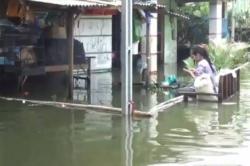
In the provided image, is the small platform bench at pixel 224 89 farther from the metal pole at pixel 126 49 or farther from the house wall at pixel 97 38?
the house wall at pixel 97 38

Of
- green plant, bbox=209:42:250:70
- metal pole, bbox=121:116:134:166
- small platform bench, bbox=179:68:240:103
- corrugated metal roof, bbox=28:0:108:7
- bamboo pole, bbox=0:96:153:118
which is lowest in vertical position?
metal pole, bbox=121:116:134:166

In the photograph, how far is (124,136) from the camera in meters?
9.66

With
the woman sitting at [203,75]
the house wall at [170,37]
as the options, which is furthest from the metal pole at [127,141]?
the house wall at [170,37]

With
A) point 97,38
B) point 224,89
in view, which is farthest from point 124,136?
point 97,38

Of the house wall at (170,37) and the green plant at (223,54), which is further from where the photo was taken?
the house wall at (170,37)

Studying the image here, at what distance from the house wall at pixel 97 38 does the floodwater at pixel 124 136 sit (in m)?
8.37

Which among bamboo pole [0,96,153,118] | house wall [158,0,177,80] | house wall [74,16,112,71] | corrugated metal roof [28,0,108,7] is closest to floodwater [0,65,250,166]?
bamboo pole [0,96,153,118]

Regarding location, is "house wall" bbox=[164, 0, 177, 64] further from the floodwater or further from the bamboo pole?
the bamboo pole

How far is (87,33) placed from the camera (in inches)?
856

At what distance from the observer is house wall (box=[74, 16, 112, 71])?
70.4 feet

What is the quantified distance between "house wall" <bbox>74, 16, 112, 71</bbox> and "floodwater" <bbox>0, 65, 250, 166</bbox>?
8.37m

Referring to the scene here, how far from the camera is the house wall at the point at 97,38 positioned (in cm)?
2147

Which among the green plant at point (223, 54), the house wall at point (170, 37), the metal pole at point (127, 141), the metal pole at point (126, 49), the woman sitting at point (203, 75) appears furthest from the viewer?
the house wall at point (170, 37)

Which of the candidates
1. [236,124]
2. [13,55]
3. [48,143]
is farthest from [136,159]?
[13,55]
